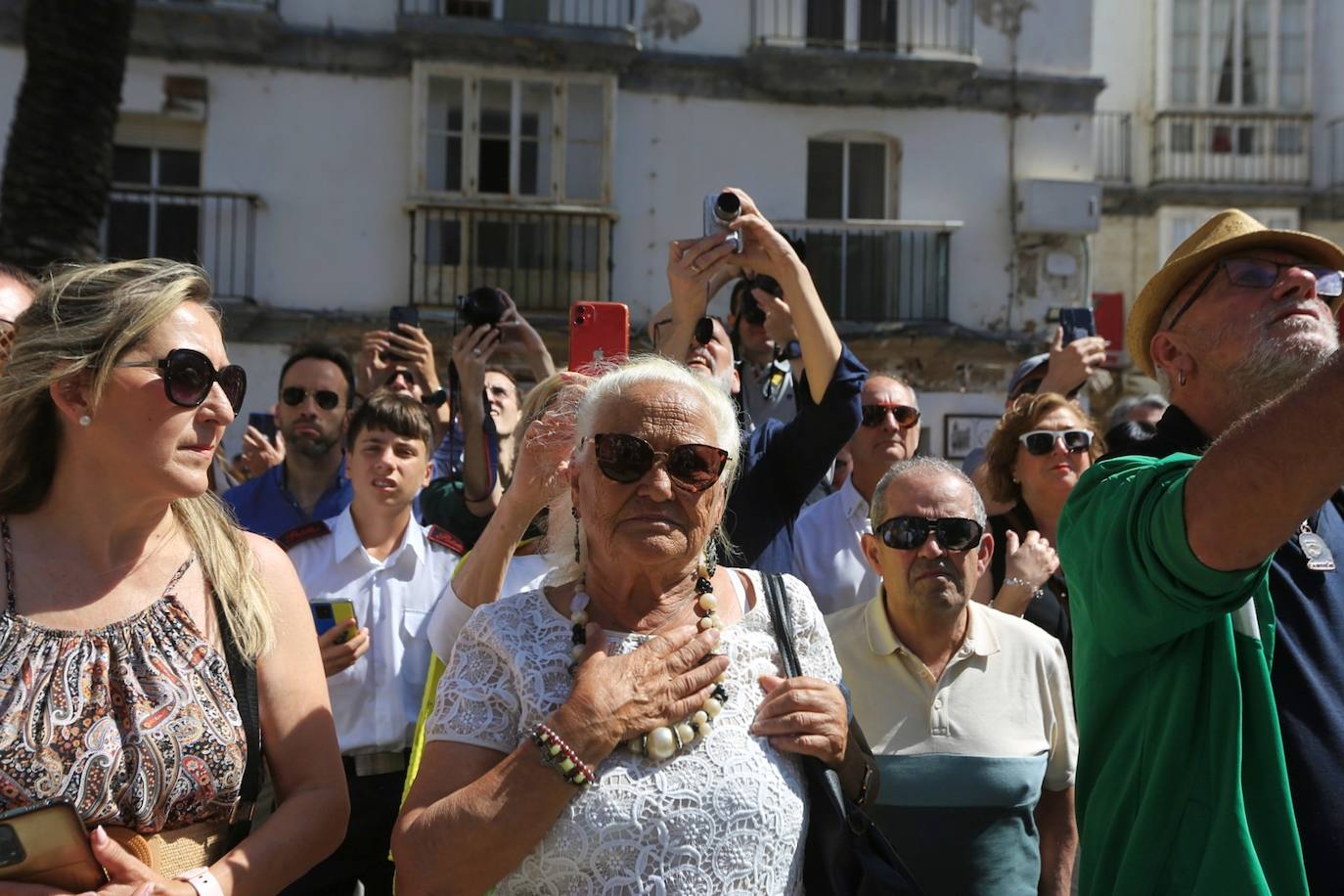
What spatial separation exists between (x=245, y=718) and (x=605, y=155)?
1381 centimetres

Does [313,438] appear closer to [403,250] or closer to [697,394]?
[697,394]

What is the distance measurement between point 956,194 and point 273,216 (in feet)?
28.6

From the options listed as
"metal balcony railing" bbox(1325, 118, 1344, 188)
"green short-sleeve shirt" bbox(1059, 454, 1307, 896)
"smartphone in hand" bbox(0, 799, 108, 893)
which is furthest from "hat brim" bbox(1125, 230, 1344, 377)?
"metal balcony railing" bbox(1325, 118, 1344, 188)

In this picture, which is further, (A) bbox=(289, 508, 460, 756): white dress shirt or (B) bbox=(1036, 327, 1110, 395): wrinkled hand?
(B) bbox=(1036, 327, 1110, 395): wrinkled hand

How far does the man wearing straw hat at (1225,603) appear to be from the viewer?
6.21 ft

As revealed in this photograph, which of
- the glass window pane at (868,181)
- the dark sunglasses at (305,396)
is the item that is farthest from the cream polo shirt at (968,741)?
the glass window pane at (868,181)

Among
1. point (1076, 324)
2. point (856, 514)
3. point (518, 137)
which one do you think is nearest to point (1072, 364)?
point (1076, 324)

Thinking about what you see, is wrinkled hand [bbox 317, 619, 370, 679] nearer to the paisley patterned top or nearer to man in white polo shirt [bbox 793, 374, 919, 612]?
the paisley patterned top

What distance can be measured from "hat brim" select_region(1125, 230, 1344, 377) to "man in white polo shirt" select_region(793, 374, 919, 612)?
1498 millimetres

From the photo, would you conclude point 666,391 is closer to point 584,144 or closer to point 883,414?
point 883,414

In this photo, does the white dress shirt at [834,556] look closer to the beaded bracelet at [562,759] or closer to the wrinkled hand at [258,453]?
the beaded bracelet at [562,759]

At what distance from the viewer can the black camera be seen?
527 cm

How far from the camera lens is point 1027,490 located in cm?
455

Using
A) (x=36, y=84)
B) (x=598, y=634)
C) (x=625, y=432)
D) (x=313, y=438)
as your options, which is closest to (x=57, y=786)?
Result: (x=598, y=634)
